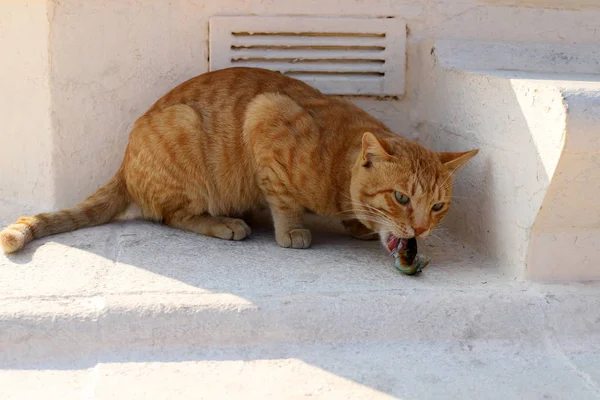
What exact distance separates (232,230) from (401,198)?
941 mm

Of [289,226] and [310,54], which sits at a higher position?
[310,54]

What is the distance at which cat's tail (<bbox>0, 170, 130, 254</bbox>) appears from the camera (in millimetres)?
3346

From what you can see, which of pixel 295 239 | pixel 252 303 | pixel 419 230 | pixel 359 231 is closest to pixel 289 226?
pixel 295 239

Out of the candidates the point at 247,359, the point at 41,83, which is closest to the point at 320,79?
the point at 41,83

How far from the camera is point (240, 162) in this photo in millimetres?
3836

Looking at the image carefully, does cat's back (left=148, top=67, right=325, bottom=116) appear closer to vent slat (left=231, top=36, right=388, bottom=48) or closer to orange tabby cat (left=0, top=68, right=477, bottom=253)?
orange tabby cat (left=0, top=68, right=477, bottom=253)

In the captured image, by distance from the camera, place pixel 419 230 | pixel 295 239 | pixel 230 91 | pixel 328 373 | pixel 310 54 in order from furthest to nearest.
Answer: pixel 310 54
pixel 230 91
pixel 295 239
pixel 419 230
pixel 328 373

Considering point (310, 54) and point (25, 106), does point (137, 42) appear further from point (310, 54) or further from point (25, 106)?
point (310, 54)

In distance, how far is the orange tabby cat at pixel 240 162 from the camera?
3.59 m

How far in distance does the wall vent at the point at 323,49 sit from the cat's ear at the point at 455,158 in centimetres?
93

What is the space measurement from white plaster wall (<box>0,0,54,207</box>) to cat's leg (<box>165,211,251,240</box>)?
0.79m

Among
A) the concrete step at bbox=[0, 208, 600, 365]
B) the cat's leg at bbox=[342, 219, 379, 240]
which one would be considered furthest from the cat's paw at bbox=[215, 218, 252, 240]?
the cat's leg at bbox=[342, 219, 379, 240]

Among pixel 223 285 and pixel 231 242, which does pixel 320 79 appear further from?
pixel 223 285

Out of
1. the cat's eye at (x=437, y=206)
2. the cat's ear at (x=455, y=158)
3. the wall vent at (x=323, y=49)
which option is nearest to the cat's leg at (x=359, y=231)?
the cat's eye at (x=437, y=206)
